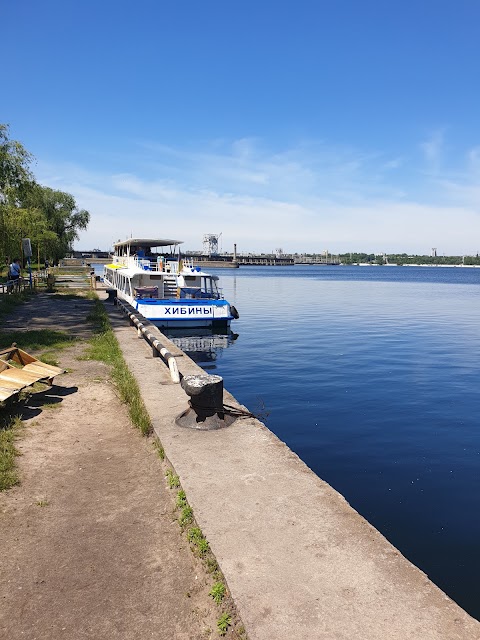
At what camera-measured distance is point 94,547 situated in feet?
15.3

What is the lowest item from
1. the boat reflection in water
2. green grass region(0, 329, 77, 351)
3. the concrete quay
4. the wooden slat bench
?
the boat reflection in water

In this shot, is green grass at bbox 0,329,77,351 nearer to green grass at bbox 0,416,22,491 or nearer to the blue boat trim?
green grass at bbox 0,416,22,491

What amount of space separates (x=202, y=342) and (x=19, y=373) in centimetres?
1423

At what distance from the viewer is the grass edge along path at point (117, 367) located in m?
7.98

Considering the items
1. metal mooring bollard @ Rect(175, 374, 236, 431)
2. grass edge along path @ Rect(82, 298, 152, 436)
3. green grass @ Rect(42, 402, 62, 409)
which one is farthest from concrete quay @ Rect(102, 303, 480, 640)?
green grass @ Rect(42, 402, 62, 409)

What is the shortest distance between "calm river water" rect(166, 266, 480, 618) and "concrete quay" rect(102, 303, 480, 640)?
77.3 inches

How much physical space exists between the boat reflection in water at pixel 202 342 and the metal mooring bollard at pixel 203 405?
9773mm

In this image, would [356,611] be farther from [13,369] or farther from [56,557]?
[13,369]

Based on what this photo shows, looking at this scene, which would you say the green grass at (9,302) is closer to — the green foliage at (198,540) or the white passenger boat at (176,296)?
the white passenger boat at (176,296)

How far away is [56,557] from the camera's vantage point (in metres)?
4.48

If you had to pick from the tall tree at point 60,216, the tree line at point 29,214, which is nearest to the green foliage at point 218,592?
the tree line at point 29,214

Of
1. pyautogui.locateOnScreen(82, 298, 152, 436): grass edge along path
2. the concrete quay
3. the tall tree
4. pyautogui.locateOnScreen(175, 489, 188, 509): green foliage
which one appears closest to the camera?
the concrete quay

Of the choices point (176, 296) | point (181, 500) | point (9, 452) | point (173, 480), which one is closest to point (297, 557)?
point (181, 500)

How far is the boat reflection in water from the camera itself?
19.5m
